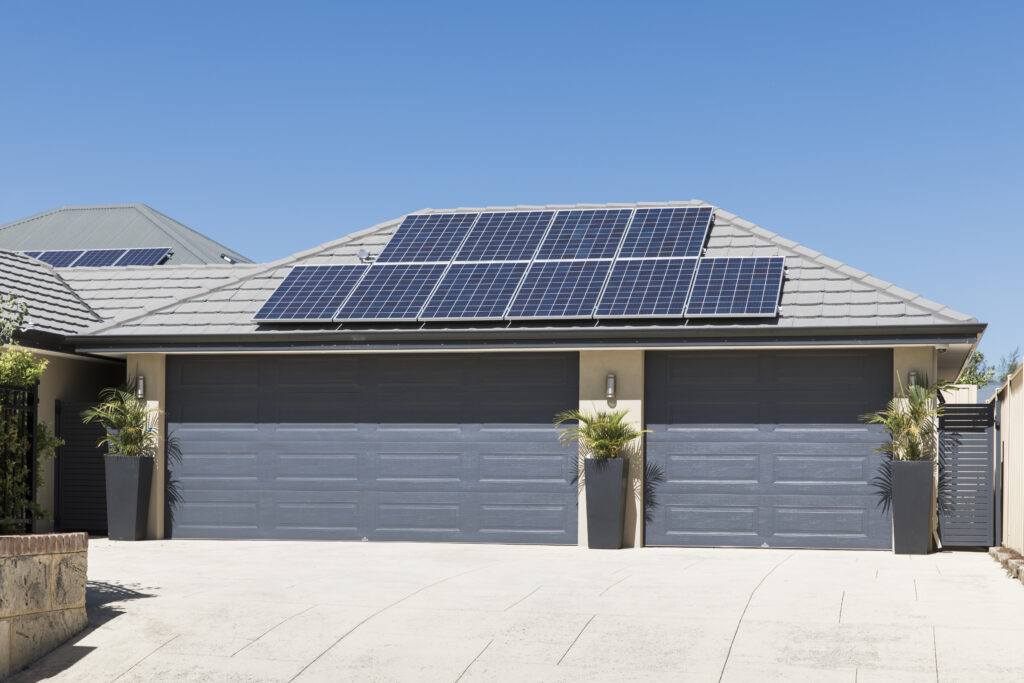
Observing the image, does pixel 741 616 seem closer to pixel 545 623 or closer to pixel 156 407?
pixel 545 623

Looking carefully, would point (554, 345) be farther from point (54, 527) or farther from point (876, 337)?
point (54, 527)

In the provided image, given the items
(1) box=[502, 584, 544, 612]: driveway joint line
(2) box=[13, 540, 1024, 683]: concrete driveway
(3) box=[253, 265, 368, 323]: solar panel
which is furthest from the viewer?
(3) box=[253, 265, 368, 323]: solar panel

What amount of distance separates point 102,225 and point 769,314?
86.0 ft

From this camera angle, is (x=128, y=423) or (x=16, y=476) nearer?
(x=16, y=476)

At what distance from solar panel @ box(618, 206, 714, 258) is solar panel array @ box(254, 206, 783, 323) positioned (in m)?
0.02

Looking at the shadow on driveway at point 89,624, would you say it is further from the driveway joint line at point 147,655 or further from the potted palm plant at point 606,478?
the potted palm plant at point 606,478

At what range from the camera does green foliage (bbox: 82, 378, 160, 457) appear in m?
17.0

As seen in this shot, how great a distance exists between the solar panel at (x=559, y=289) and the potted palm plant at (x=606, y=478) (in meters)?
1.53

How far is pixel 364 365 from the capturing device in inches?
665

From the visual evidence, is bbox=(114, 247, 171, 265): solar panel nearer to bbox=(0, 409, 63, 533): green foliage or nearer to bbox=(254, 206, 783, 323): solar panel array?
bbox=(254, 206, 783, 323): solar panel array

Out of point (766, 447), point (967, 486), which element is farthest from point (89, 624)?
point (967, 486)

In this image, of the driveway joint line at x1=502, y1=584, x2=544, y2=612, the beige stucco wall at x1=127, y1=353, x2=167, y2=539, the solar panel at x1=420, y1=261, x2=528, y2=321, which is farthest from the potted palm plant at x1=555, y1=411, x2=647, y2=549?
the beige stucco wall at x1=127, y1=353, x2=167, y2=539

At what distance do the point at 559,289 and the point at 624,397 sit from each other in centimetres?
185

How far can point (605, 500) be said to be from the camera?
15.6 m
